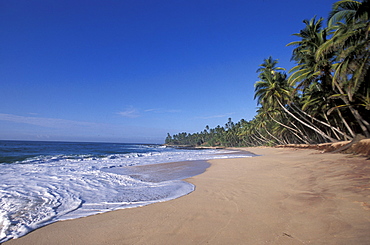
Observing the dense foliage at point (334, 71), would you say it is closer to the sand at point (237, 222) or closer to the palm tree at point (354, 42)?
the palm tree at point (354, 42)

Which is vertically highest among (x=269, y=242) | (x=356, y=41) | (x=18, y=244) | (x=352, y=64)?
(x=356, y=41)

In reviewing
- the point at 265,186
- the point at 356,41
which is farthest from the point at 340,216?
the point at 356,41

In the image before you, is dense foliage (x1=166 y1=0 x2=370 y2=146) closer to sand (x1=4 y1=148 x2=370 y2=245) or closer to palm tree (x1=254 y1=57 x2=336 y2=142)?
palm tree (x1=254 y1=57 x2=336 y2=142)

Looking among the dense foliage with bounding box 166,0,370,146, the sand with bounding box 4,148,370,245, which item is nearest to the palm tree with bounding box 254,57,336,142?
the dense foliage with bounding box 166,0,370,146

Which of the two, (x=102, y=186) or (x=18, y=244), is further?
(x=102, y=186)

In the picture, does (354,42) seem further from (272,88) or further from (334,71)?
(272,88)

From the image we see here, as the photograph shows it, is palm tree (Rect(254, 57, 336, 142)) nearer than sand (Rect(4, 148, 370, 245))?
No

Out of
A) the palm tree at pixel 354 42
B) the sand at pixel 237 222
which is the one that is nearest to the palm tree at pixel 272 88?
the palm tree at pixel 354 42

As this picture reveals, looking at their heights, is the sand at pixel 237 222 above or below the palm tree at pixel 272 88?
below

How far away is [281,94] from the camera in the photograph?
23062 millimetres

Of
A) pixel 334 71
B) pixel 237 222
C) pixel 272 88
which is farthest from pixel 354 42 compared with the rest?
pixel 237 222

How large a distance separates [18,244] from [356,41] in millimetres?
16116

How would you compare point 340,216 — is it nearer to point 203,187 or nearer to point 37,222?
point 203,187

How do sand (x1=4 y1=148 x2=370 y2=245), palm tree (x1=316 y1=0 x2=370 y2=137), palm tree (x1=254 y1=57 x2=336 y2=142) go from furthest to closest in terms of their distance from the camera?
palm tree (x1=254 y1=57 x2=336 y2=142) → palm tree (x1=316 y1=0 x2=370 y2=137) → sand (x1=4 y1=148 x2=370 y2=245)
